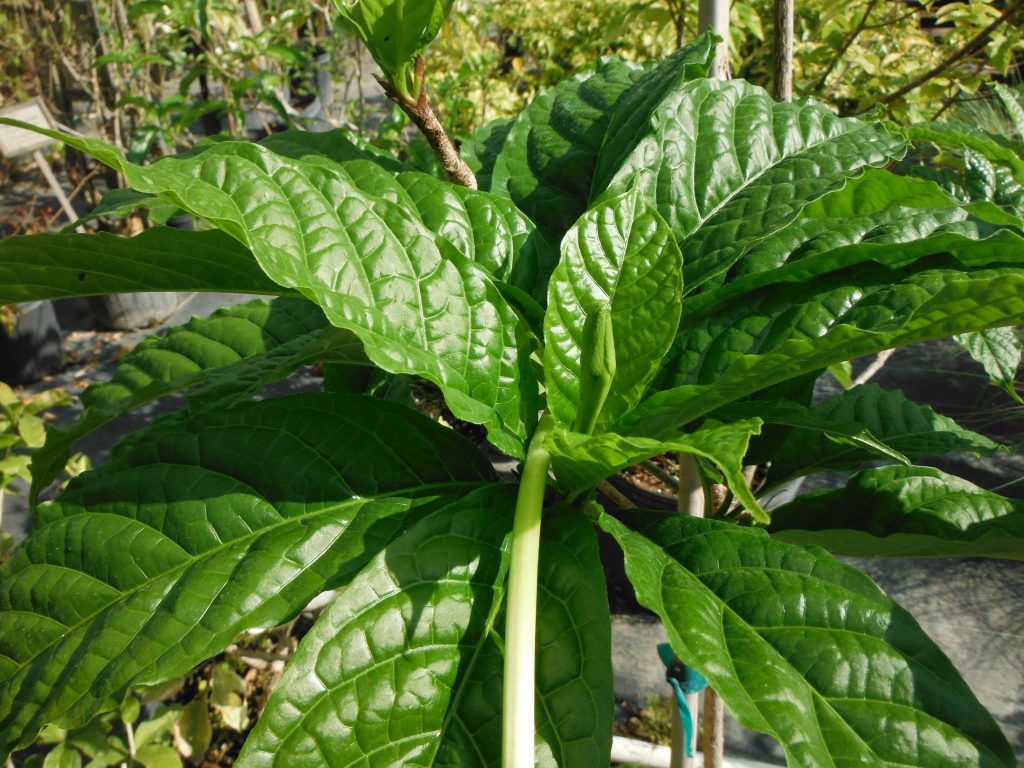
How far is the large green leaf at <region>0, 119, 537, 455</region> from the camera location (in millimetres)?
622

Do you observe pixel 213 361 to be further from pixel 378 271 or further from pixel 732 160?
pixel 732 160

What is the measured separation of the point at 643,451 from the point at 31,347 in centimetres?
411

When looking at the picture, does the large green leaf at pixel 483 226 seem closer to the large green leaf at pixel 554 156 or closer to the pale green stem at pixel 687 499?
the large green leaf at pixel 554 156

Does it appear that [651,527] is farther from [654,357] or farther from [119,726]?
[119,726]

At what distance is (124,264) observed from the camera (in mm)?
767

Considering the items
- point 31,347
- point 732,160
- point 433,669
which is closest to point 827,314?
point 732,160

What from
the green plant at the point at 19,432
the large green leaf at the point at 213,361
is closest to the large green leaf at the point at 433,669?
the large green leaf at the point at 213,361

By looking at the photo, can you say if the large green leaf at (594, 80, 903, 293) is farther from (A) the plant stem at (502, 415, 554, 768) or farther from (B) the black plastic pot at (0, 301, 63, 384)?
(B) the black plastic pot at (0, 301, 63, 384)

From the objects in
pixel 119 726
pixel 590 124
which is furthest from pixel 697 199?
pixel 119 726

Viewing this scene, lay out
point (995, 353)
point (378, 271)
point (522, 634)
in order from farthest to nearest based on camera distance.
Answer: point (995, 353) < point (378, 271) < point (522, 634)

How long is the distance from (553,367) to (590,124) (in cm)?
42

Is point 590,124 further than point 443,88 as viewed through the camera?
No

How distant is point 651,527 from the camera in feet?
2.50

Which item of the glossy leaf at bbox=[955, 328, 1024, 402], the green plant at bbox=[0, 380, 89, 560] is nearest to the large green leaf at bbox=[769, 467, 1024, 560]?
the glossy leaf at bbox=[955, 328, 1024, 402]
